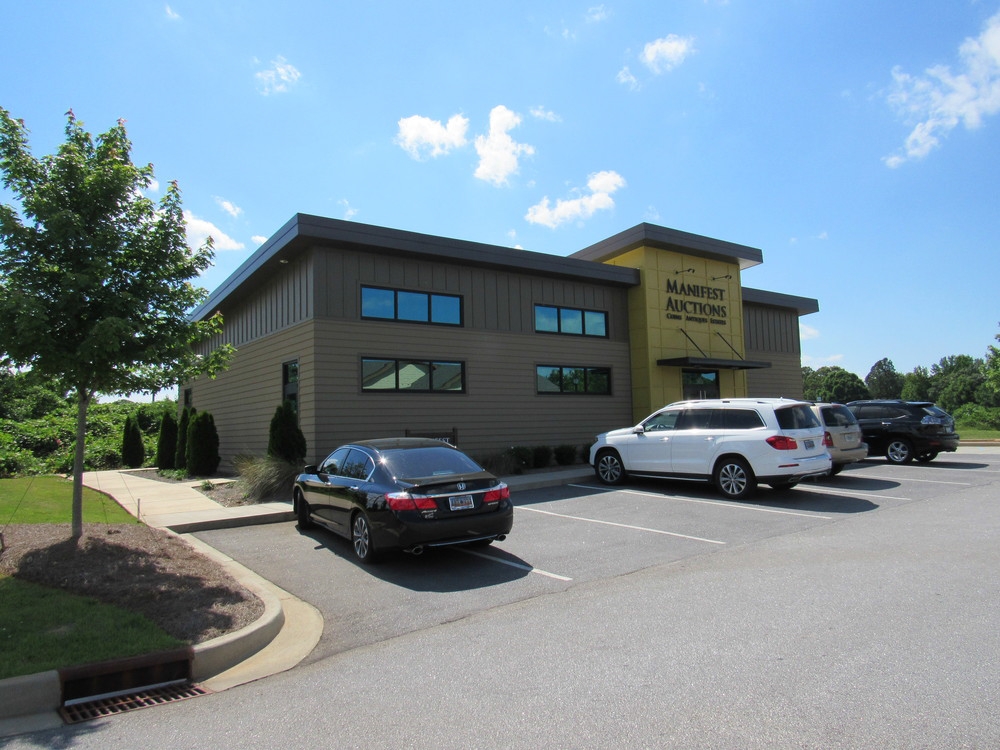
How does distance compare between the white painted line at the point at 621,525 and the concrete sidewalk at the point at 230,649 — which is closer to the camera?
the concrete sidewalk at the point at 230,649

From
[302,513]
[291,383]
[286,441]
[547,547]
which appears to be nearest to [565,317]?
[291,383]

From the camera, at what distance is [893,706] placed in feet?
11.6

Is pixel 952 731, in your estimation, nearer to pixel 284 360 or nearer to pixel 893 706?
pixel 893 706

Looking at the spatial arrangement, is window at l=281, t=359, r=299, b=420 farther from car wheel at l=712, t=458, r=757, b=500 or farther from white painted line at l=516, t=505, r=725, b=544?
car wheel at l=712, t=458, r=757, b=500

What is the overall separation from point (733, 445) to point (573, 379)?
26.2 feet

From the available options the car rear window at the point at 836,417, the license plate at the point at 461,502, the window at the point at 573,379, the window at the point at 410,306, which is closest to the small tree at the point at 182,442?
the window at the point at 410,306

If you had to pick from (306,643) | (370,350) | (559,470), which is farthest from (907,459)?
(306,643)

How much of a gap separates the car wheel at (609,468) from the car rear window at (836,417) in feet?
15.1

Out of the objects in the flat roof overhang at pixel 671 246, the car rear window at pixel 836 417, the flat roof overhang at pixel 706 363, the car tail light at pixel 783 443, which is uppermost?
the flat roof overhang at pixel 671 246

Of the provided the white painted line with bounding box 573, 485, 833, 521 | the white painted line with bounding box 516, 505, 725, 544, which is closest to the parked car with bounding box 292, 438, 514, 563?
the white painted line with bounding box 516, 505, 725, 544

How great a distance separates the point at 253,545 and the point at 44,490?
6.87 metres

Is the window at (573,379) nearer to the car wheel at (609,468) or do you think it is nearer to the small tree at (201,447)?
the car wheel at (609,468)

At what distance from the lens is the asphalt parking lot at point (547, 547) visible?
6062 mm

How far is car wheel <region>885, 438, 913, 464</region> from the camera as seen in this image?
54.5 feet
